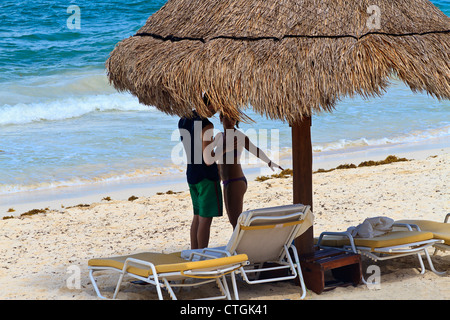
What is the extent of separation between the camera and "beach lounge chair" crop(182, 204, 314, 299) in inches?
152

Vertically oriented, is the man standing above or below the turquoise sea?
below

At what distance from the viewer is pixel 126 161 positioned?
9.91m

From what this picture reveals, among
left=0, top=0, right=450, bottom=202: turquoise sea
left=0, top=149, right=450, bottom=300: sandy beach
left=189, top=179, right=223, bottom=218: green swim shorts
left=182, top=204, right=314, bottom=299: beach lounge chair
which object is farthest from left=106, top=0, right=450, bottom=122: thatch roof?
left=0, top=0, right=450, bottom=202: turquoise sea

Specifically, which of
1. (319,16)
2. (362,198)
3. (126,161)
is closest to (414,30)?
(319,16)

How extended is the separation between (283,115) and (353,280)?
1.47 m

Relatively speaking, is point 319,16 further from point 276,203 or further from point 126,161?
point 126,161

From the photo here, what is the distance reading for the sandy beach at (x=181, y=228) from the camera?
4.35 m

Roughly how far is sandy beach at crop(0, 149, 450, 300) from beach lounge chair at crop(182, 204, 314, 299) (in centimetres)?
26

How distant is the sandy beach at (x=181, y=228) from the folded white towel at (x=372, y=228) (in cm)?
36

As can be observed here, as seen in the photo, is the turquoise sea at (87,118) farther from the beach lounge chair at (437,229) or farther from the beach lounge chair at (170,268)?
the beach lounge chair at (170,268)
